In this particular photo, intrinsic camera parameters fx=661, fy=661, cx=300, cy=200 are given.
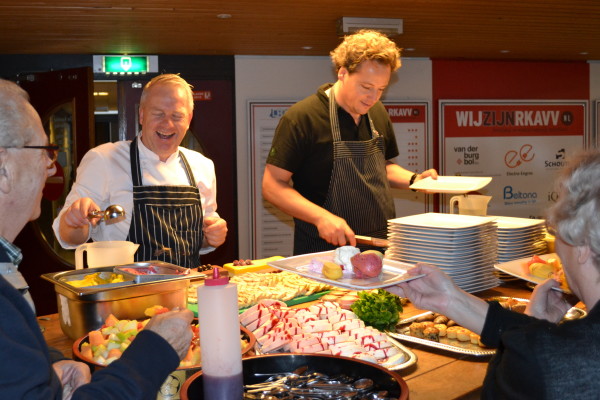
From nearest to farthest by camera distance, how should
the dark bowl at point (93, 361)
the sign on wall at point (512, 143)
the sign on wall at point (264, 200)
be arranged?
the dark bowl at point (93, 361) < the sign on wall at point (264, 200) < the sign on wall at point (512, 143)

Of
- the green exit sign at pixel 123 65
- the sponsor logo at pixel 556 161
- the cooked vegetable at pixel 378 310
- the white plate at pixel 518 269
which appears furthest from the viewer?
the sponsor logo at pixel 556 161

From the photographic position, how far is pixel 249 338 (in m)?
1.90

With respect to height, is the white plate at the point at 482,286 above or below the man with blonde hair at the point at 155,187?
below

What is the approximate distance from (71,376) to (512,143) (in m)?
6.85

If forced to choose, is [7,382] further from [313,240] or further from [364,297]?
[313,240]

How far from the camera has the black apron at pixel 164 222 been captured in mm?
3182

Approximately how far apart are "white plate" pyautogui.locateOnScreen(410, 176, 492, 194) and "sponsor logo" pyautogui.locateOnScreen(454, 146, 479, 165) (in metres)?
4.01

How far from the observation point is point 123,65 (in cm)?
640

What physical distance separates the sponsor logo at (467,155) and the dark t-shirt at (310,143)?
3796 mm

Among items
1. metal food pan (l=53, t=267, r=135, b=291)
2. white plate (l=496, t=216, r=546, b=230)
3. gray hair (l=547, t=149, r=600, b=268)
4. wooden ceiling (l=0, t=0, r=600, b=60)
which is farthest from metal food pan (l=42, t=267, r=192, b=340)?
wooden ceiling (l=0, t=0, r=600, b=60)

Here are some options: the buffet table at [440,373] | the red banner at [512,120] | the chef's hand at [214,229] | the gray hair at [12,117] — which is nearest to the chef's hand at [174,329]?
the gray hair at [12,117]

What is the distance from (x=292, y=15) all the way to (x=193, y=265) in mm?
2204

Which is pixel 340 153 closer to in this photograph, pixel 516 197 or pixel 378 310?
pixel 378 310

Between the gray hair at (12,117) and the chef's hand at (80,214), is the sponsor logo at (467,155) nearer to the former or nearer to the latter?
the chef's hand at (80,214)
